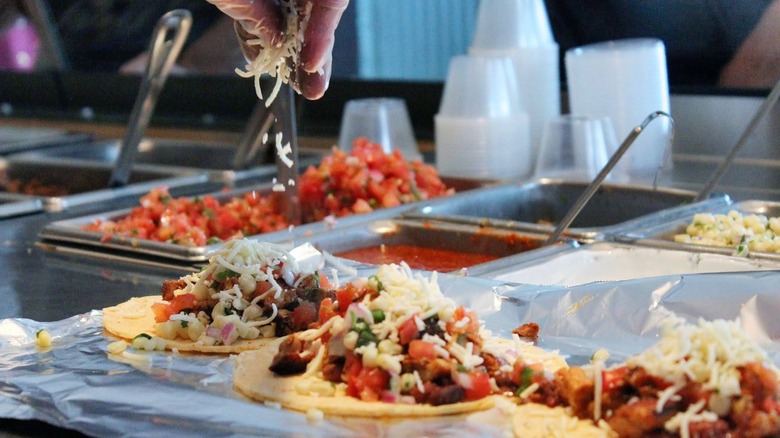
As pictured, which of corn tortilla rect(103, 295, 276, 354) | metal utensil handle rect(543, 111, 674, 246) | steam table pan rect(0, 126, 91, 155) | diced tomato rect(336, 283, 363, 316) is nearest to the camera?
diced tomato rect(336, 283, 363, 316)

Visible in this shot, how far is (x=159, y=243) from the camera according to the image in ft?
9.67

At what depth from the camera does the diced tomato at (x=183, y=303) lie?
7.34ft

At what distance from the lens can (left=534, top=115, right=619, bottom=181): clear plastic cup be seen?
139 inches

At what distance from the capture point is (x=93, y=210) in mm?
3736

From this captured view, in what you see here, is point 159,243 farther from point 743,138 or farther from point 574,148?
point 743,138

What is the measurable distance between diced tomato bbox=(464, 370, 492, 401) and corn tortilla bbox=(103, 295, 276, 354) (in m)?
0.50

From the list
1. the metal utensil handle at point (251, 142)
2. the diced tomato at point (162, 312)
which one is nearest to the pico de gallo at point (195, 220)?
the metal utensil handle at point (251, 142)

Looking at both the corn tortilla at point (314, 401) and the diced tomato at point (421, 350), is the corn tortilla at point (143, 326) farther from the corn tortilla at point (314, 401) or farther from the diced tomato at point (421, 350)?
→ the diced tomato at point (421, 350)

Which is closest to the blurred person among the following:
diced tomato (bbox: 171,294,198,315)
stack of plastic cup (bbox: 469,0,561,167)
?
stack of plastic cup (bbox: 469,0,561,167)

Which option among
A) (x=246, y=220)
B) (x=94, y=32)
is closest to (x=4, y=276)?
(x=246, y=220)

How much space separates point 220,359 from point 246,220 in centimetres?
140

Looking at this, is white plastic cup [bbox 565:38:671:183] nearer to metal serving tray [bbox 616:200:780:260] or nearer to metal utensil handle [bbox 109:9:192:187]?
metal serving tray [bbox 616:200:780:260]

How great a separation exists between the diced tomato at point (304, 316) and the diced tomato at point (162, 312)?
28 cm

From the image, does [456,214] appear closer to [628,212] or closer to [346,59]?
[628,212]
